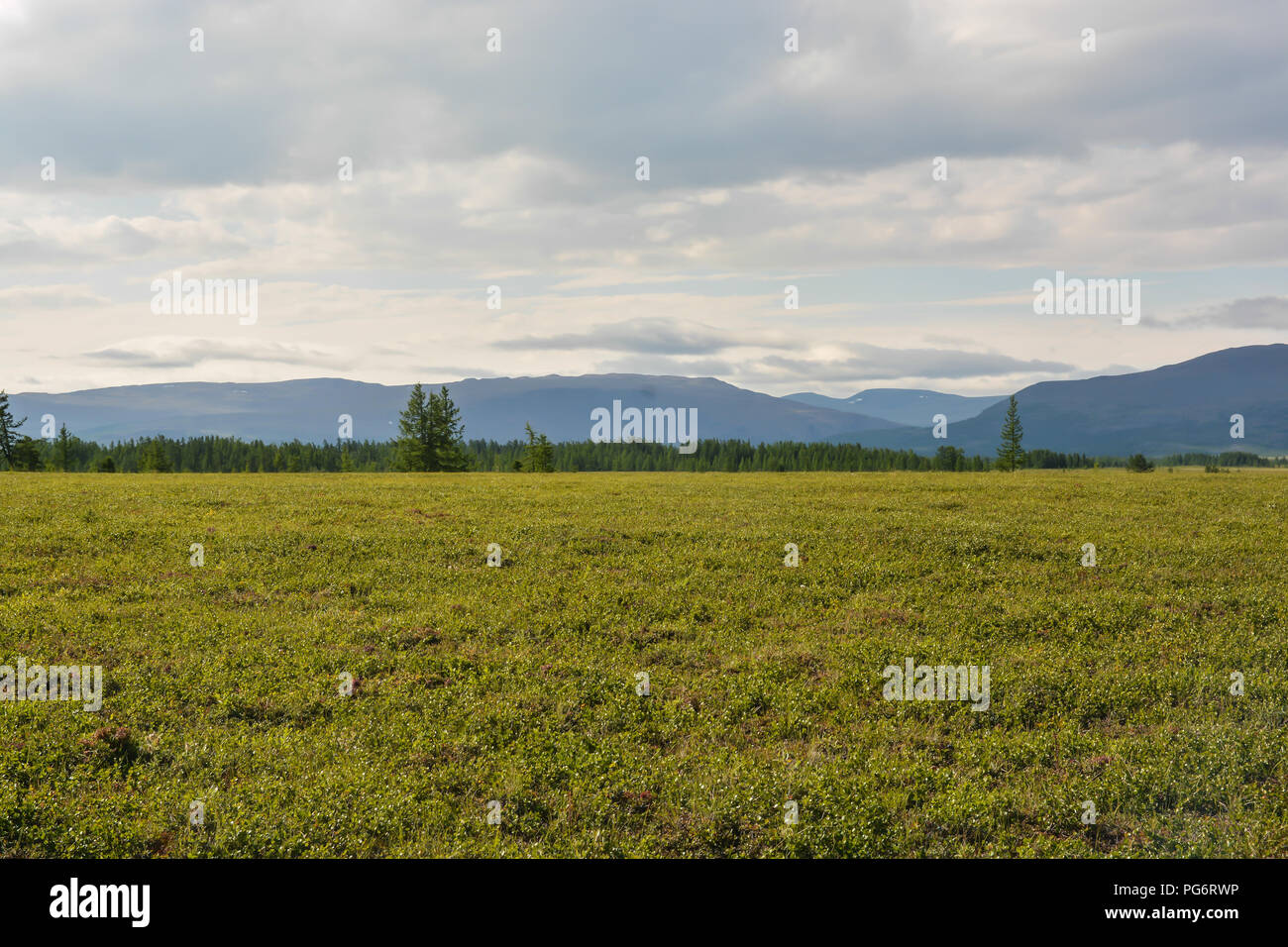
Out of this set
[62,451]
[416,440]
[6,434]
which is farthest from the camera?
[62,451]

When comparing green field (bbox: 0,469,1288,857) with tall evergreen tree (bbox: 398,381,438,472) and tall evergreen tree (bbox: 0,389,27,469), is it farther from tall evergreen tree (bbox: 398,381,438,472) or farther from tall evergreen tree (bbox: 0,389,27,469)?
tall evergreen tree (bbox: 0,389,27,469)

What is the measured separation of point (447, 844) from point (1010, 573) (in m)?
19.0

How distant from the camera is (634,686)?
15.5m

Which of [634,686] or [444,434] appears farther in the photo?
[444,434]

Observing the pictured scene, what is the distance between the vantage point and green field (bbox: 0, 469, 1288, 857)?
426 inches

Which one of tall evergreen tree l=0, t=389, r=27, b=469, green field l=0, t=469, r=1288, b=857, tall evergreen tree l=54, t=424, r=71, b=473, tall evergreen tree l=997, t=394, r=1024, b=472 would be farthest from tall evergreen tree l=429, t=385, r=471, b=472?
tall evergreen tree l=997, t=394, r=1024, b=472

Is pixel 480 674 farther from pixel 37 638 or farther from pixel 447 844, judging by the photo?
pixel 37 638

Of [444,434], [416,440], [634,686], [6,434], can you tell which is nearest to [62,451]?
[6,434]

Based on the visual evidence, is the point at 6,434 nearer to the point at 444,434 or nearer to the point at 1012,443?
the point at 444,434

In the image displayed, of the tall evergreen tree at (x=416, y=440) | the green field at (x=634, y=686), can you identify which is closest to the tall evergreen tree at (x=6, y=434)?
the tall evergreen tree at (x=416, y=440)

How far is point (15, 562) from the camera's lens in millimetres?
22016
